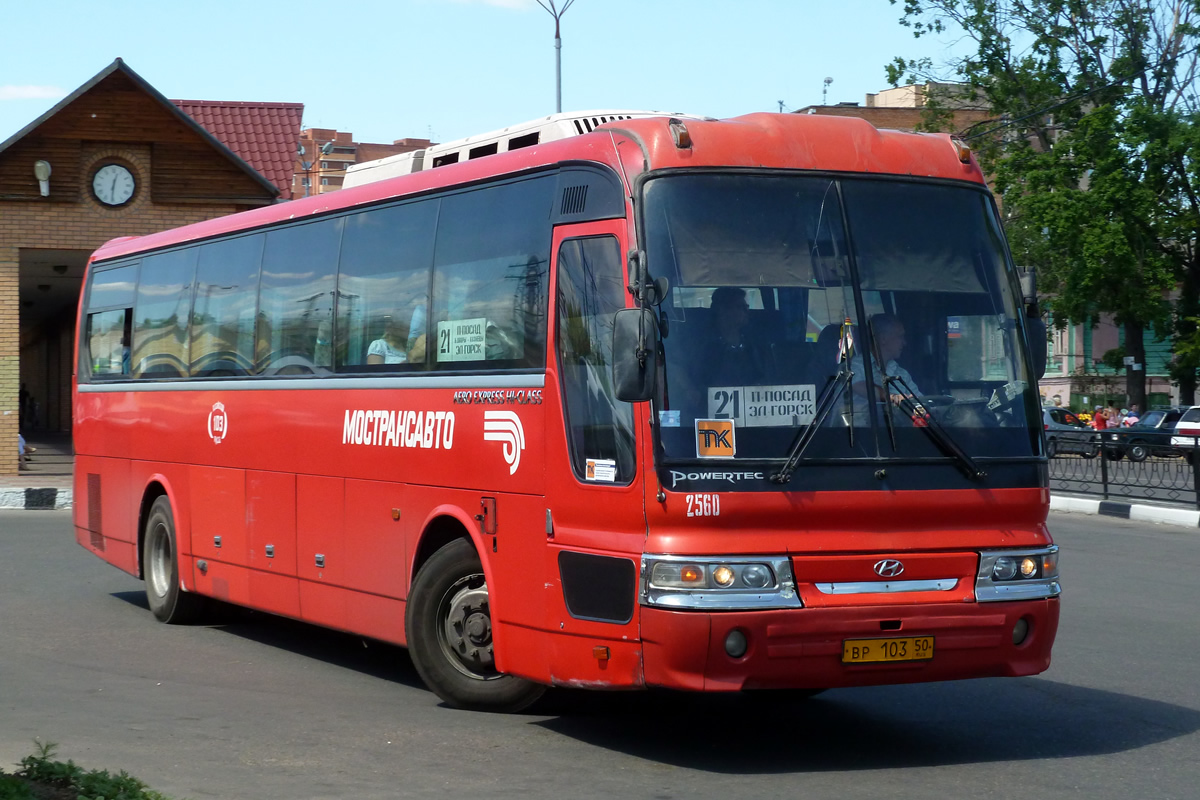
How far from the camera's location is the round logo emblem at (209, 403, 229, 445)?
11.6 metres

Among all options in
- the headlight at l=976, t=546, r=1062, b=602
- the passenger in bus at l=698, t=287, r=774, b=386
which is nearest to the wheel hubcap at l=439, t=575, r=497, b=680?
the passenger in bus at l=698, t=287, r=774, b=386

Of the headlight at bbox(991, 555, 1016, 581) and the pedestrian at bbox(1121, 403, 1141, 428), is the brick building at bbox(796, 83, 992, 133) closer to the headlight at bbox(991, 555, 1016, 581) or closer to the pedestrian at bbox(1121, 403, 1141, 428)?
the pedestrian at bbox(1121, 403, 1141, 428)

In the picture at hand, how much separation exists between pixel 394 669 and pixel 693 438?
411 cm

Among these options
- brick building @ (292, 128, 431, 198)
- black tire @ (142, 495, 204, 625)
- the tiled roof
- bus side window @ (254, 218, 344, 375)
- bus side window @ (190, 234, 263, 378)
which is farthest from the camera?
brick building @ (292, 128, 431, 198)

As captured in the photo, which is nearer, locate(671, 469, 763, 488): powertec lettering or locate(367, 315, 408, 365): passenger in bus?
locate(671, 469, 763, 488): powertec lettering

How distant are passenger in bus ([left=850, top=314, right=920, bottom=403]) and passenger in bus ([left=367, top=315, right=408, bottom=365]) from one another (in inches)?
121

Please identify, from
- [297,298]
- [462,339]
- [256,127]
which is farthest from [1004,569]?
[256,127]

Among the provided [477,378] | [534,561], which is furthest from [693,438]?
[477,378]

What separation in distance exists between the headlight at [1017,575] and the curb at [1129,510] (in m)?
15.8

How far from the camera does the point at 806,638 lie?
6785 mm

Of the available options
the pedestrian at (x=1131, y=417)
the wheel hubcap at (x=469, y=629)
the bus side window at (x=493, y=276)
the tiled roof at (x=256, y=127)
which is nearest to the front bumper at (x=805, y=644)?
the wheel hubcap at (x=469, y=629)

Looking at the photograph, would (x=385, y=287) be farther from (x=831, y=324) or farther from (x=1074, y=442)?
(x=1074, y=442)

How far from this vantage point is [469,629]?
8.34m

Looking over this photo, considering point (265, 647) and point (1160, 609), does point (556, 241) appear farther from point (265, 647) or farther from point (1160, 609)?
point (1160, 609)
